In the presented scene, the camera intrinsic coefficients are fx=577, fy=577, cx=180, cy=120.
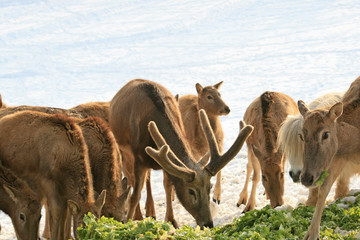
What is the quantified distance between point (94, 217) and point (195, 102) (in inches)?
273

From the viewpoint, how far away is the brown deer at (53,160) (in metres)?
8.27

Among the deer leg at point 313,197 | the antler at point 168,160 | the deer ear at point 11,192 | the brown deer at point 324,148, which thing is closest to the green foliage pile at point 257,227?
the deer leg at point 313,197

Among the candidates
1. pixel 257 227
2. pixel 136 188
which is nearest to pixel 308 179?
pixel 257 227

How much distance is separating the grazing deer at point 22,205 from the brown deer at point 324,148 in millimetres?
3943

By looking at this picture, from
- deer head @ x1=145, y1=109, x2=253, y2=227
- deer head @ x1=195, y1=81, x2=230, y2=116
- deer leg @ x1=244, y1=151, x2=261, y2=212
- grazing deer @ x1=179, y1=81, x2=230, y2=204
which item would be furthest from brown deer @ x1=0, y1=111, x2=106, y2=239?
deer head @ x1=195, y1=81, x2=230, y2=116

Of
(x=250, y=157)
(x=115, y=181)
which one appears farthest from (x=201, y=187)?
(x=250, y=157)

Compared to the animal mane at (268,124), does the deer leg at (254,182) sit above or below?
below

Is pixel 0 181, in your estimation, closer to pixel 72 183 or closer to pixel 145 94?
pixel 72 183

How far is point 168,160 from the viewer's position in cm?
862

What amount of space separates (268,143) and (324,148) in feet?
10.00

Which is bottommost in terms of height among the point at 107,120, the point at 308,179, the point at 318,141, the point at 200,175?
the point at 200,175

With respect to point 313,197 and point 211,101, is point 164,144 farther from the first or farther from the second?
point 211,101

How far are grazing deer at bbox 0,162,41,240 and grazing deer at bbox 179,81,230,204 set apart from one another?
197 inches

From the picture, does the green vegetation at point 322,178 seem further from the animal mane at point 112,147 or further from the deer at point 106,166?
the animal mane at point 112,147
